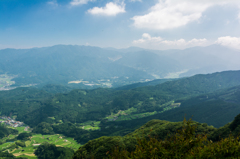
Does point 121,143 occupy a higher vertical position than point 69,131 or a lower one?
higher

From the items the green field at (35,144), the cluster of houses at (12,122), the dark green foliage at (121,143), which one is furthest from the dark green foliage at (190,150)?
the cluster of houses at (12,122)

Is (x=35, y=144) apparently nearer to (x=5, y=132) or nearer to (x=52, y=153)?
(x=52, y=153)

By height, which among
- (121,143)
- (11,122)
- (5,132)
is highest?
(121,143)

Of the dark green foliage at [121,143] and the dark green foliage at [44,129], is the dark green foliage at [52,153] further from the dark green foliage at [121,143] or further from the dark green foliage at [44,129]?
the dark green foliage at [44,129]

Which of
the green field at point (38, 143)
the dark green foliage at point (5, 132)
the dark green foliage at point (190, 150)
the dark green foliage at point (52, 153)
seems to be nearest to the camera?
the dark green foliage at point (190, 150)

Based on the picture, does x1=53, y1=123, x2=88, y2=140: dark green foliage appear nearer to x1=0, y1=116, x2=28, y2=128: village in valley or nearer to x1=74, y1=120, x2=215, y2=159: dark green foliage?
x1=0, y1=116, x2=28, y2=128: village in valley

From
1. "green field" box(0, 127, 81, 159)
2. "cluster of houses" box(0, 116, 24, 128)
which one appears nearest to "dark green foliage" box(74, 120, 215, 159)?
"green field" box(0, 127, 81, 159)

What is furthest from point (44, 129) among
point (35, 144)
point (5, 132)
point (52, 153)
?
point (52, 153)

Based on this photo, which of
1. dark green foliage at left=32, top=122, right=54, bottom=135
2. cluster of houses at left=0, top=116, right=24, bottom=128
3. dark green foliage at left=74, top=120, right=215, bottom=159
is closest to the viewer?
dark green foliage at left=74, top=120, right=215, bottom=159

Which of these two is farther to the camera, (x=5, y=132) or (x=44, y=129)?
(x=44, y=129)

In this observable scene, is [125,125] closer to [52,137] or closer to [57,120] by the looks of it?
[52,137]

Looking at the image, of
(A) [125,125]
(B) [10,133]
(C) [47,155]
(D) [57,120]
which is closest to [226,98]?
(A) [125,125]
